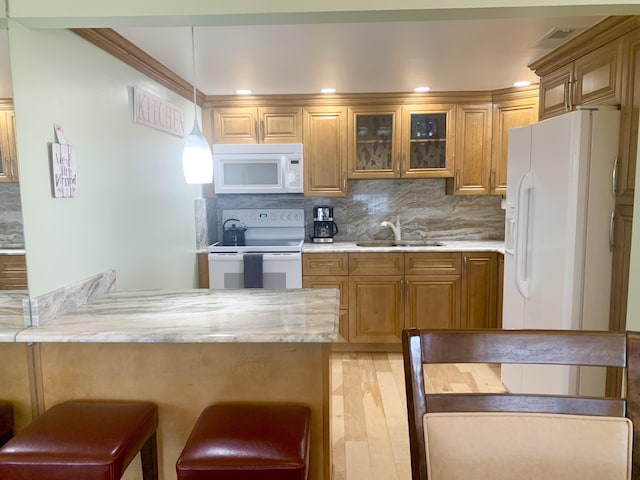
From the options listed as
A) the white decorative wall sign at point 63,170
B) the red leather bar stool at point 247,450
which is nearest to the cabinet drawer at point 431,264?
the red leather bar stool at point 247,450

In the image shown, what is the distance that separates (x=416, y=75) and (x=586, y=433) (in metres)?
2.85

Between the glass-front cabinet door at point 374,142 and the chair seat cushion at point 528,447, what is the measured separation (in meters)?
3.20

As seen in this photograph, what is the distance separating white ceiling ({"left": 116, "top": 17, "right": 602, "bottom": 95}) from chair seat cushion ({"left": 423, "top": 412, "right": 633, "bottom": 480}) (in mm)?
1795

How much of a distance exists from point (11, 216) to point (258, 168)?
2.40 m

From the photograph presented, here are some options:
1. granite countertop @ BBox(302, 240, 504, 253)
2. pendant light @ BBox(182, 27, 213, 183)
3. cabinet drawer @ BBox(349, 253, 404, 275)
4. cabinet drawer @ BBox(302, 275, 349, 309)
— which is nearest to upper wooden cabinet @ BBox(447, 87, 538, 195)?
granite countertop @ BBox(302, 240, 504, 253)

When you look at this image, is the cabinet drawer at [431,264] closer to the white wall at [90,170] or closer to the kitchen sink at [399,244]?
the kitchen sink at [399,244]

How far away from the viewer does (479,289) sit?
12.4 feet

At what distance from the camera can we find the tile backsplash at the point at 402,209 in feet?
14.2

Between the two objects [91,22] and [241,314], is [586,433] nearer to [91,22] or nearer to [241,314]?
[241,314]

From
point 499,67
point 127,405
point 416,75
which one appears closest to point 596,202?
point 499,67

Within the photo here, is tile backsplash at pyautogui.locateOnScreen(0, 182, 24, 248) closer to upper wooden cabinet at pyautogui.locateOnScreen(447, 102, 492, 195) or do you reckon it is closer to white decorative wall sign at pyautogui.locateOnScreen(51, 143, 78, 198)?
white decorative wall sign at pyautogui.locateOnScreen(51, 143, 78, 198)

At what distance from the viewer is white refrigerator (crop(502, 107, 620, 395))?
2.08m

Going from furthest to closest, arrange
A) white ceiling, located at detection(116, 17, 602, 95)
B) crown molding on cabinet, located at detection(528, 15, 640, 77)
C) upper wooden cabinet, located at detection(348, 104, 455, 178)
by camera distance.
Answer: upper wooden cabinet, located at detection(348, 104, 455, 178) → white ceiling, located at detection(116, 17, 602, 95) → crown molding on cabinet, located at detection(528, 15, 640, 77)

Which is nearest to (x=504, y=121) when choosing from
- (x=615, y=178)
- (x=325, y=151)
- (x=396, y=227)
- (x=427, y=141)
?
(x=427, y=141)
